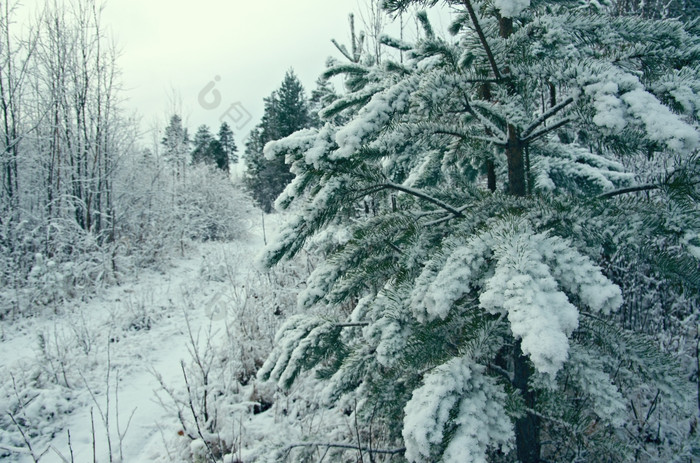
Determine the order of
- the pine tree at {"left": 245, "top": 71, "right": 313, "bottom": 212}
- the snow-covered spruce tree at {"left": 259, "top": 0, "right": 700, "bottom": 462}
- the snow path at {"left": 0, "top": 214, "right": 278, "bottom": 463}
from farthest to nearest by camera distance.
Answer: the pine tree at {"left": 245, "top": 71, "right": 313, "bottom": 212}
the snow path at {"left": 0, "top": 214, "right": 278, "bottom": 463}
the snow-covered spruce tree at {"left": 259, "top": 0, "right": 700, "bottom": 462}

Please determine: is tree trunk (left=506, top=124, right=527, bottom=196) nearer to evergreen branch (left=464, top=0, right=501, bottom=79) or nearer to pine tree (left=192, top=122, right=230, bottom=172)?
evergreen branch (left=464, top=0, right=501, bottom=79)

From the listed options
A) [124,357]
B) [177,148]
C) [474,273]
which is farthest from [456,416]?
[177,148]

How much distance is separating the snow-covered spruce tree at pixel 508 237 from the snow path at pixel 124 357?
1681 millimetres

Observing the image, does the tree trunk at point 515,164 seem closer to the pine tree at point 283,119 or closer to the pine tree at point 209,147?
the pine tree at point 283,119

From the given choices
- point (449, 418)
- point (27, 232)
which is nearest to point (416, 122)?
point (449, 418)

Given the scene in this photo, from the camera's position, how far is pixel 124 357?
454 cm

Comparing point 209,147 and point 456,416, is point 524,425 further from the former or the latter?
point 209,147

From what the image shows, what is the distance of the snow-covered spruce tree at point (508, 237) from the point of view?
0.81 metres

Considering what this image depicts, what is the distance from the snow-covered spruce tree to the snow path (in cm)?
168

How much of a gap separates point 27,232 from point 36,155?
2.66 m

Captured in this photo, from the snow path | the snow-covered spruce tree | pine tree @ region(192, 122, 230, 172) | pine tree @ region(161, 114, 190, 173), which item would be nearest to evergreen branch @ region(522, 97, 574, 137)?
the snow-covered spruce tree

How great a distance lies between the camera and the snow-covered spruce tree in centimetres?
81

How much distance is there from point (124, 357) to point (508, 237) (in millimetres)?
5053

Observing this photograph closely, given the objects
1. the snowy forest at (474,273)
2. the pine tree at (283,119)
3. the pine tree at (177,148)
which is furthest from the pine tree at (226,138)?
the snowy forest at (474,273)
